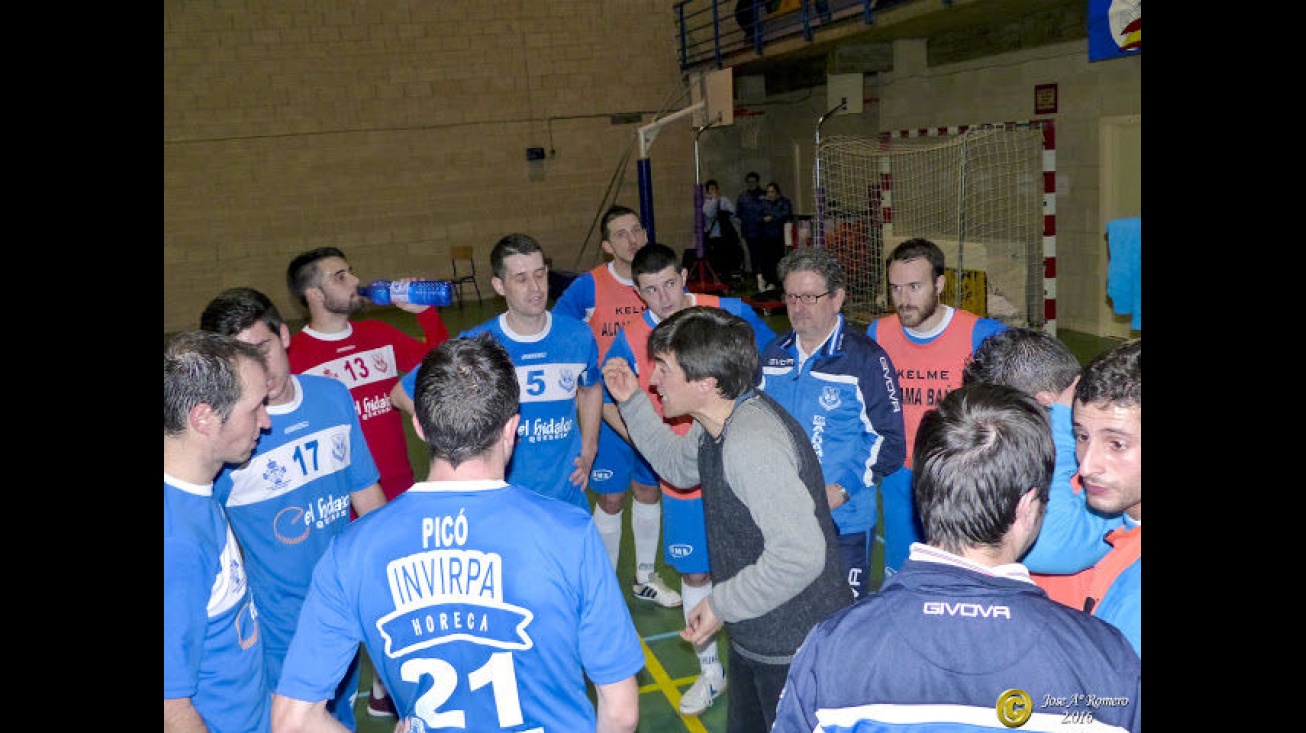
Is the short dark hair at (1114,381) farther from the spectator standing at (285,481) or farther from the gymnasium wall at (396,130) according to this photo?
the gymnasium wall at (396,130)

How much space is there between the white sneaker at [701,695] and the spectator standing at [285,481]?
1.62 meters

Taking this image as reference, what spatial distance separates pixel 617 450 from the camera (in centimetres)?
579

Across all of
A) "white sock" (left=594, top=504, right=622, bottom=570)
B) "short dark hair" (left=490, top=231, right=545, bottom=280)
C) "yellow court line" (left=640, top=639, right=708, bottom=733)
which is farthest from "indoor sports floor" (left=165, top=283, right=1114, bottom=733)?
"short dark hair" (left=490, top=231, right=545, bottom=280)

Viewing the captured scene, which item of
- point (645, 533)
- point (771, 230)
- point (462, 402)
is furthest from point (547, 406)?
point (771, 230)

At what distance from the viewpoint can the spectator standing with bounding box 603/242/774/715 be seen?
4723 mm

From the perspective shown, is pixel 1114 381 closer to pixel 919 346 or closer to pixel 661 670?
pixel 919 346

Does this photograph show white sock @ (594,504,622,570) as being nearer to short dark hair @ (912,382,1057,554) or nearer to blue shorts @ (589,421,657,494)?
blue shorts @ (589,421,657,494)

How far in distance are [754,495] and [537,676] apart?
822 mm

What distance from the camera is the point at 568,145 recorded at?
61.7ft

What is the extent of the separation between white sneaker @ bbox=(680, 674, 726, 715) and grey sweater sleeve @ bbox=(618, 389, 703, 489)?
1.51m

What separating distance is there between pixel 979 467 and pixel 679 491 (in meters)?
3.03

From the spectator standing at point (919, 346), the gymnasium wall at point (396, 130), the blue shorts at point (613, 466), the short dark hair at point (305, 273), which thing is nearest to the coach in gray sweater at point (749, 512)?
the spectator standing at point (919, 346)
